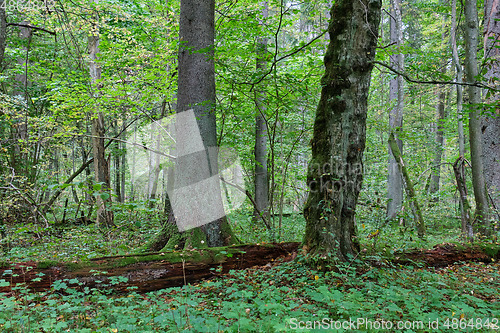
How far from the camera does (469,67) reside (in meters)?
5.18

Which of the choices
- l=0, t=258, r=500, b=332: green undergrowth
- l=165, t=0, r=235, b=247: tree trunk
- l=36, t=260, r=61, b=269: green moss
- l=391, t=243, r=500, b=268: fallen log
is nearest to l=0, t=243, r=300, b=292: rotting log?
l=36, t=260, r=61, b=269: green moss

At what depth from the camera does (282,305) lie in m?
2.79

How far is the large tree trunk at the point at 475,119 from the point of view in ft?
17.0

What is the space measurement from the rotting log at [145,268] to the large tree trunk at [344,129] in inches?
32.0

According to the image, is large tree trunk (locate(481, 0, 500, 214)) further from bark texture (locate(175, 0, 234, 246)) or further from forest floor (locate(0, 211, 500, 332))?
bark texture (locate(175, 0, 234, 246))

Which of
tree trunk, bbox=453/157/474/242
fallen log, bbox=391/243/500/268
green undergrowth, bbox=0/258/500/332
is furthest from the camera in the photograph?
tree trunk, bbox=453/157/474/242

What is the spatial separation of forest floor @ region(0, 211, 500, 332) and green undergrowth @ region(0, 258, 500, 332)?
0.01 meters

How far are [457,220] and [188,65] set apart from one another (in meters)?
12.3

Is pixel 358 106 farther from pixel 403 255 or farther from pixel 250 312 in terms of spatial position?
pixel 250 312

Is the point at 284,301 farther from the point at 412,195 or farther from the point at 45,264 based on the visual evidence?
the point at 412,195

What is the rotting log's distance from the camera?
347cm

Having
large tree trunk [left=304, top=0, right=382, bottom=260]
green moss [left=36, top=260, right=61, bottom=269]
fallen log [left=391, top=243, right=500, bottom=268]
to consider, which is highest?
large tree trunk [left=304, top=0, right=382, bottom=260]

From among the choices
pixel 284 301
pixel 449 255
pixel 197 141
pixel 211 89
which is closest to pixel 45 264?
pixel 197 141

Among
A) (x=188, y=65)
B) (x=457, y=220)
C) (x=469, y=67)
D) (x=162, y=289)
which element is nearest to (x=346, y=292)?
(x=162, y=289)
